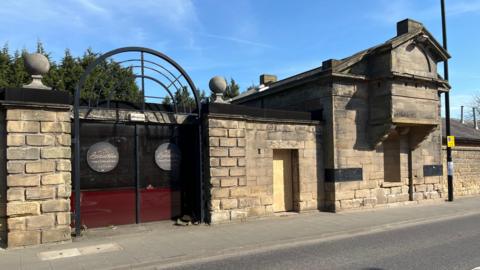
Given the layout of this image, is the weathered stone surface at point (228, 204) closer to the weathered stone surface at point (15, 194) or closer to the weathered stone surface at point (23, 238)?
the weathered stone surface at point (23, 238)

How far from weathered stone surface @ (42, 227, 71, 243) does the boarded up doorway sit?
6.18 m

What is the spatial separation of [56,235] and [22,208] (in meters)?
0.90

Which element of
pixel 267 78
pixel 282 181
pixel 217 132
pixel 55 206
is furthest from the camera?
pixel 267 78

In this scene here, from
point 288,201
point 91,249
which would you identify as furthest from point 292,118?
point 91,249

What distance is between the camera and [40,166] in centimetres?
837

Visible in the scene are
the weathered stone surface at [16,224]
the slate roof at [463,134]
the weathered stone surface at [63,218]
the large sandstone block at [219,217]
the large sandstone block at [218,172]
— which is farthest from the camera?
the slate roof at [463,134]

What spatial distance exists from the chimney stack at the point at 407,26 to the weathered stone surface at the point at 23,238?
13647mm

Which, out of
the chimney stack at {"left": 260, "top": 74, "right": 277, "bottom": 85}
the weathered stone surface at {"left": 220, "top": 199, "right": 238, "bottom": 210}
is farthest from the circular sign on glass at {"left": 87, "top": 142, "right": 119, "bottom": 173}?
the chimney stack at {"left": 260, "top": 74, "right": 277, "bottom": 85}

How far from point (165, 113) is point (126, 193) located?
7.60 feet

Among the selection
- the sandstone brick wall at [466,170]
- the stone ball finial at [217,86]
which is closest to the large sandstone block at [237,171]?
the stone ball finial at [217,86]

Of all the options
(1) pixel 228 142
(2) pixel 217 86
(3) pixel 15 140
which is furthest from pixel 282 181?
(3) pixel 15 140

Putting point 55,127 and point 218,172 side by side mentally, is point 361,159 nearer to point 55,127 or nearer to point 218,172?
point 218,172

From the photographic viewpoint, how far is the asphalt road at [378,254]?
6789 millimetres

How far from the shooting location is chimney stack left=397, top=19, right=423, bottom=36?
1500 cm
